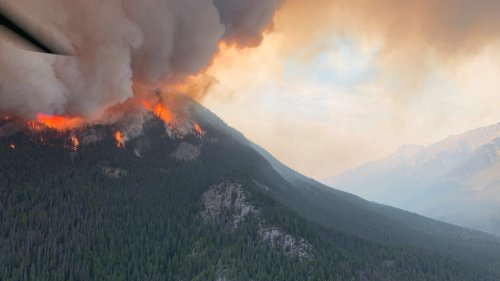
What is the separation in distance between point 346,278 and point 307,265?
63.6ft

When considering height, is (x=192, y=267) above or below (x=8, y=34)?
below

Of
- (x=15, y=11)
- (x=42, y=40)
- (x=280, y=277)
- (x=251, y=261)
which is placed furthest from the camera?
(x=251, y=261)

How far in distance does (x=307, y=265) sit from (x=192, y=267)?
184ft

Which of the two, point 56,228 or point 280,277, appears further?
point 56,228

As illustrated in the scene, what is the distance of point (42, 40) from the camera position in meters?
14.5

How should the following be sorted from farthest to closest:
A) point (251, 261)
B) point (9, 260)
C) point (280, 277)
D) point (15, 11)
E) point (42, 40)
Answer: point (251, 261) < point (280, 277) < point (9, 260) < point (42, 40) < point (15, 11)

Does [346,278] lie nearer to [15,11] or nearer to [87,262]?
[87,262]

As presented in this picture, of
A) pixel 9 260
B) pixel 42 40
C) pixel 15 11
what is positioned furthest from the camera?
pixel 9 260

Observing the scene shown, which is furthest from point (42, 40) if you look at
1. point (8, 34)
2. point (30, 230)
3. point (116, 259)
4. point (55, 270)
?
point (30, 230)

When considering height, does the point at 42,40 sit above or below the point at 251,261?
above

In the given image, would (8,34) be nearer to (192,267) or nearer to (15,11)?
(15,11)

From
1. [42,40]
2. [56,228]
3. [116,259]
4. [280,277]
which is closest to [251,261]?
[280,277]

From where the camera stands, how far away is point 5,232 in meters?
188

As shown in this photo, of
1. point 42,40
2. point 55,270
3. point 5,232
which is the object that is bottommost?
point 55,270
